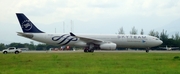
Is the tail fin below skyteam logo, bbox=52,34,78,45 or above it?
above

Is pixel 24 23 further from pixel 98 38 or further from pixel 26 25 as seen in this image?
pixel 98 38

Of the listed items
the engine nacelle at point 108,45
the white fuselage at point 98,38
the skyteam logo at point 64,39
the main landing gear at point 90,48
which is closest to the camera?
the engine nacelle at point 108,45

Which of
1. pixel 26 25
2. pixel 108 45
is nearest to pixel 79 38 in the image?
pixel 108 45

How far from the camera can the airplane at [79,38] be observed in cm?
4856

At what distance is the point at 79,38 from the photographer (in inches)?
1924

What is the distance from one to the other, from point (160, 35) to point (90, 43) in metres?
59.3

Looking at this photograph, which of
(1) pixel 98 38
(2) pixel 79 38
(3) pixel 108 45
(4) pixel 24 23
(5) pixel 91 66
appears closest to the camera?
(5) pixel 91 66

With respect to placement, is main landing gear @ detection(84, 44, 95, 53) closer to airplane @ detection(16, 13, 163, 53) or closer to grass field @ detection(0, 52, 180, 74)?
airplane @ detection(16, 13, 163, 53)

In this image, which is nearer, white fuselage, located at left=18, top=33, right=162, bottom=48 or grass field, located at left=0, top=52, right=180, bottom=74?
grass field, located at left=0, top=52, right=180, bottom=74

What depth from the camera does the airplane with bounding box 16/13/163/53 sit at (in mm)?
48562

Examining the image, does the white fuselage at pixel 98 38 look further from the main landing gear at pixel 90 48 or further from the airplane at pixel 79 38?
the main landing gear at pixel 90 48

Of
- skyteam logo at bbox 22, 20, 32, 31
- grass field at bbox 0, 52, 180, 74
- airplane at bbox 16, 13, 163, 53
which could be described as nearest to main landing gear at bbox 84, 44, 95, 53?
airplane at bbox 16, 13, 163, 53

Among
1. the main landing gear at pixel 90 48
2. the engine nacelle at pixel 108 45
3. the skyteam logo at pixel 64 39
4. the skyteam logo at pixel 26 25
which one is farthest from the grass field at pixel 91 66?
A: the skyteam logo at pixel 64 39

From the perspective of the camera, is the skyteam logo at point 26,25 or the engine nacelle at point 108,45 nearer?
the engine nacelle at point 108,45
